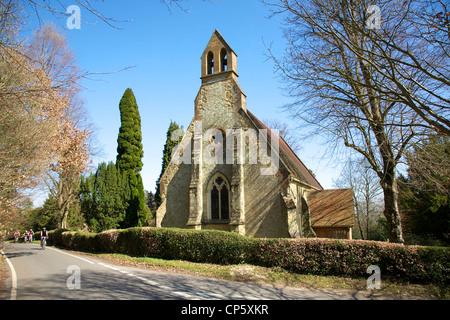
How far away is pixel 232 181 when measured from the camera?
17516 millimetres


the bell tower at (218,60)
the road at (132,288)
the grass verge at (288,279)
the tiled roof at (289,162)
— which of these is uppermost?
the bell tower at (218,60)

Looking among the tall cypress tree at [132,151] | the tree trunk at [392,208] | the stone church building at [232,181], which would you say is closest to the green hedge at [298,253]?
the tree trunk at [392,208]

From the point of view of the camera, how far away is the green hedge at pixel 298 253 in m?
9.47

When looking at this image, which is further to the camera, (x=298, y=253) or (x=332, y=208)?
(x=332, y=208)

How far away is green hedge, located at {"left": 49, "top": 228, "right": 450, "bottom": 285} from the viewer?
947cm

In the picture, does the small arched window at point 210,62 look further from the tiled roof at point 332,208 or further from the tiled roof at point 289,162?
the tiled roof at point 332,208

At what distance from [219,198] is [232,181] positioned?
1.87m

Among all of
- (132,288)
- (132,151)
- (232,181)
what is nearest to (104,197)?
(132,151)

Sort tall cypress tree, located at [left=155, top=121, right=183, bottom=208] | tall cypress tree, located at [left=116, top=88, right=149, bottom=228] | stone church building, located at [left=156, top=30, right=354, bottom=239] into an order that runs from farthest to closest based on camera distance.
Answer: tall cypress tree, located at [left=155, top=121, right=183, bottom=208]
tall cypress tree, located at [left=116, top=88, right=149, bottom=228]
stone church building, located at [left=156, top=30, right=354, bottom=239]

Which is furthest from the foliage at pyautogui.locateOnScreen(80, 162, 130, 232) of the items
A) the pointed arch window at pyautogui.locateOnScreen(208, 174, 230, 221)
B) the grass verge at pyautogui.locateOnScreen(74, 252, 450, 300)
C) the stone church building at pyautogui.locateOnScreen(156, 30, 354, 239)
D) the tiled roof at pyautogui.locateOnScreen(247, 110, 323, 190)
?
the tiled roof at pyautogui.locateOnScreen(247, 110, 323, 190)

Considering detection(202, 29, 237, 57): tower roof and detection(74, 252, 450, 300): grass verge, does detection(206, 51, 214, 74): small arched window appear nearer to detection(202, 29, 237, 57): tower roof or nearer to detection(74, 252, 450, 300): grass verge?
detection(202, 29, 237, 57): tower roof

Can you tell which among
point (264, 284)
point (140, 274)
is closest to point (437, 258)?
point (264, 284)

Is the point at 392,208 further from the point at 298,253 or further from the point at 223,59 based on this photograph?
the point at 223,59

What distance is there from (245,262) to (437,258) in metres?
6.99
